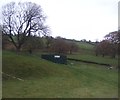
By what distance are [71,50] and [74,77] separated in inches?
2186

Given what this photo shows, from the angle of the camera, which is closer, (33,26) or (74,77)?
(74,77)

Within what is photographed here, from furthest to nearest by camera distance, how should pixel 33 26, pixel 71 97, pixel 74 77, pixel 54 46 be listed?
pixel 54 46 → pixel 33 26 → pixel 74 77 → pixel 71 97

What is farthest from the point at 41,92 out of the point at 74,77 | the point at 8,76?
the point at 74,77

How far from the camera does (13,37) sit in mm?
65625

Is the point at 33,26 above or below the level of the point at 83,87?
above

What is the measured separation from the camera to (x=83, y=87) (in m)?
22.9

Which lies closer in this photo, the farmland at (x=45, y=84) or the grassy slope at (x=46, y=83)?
the farmland at (x=45, y=84)

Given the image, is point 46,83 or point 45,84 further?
point 46,83

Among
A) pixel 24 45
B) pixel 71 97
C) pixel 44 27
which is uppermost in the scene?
pixel 44 27

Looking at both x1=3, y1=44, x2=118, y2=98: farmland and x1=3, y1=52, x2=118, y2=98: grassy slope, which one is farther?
x1=3, y1=52, x2=118, y2=98: grassy slope

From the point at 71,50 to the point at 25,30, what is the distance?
79.3 feet

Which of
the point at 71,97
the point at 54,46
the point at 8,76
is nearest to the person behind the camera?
the point at 71,97

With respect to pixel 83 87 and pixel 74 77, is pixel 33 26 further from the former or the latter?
pixel 83 87

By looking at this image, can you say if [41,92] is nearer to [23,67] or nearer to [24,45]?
[23,67]
